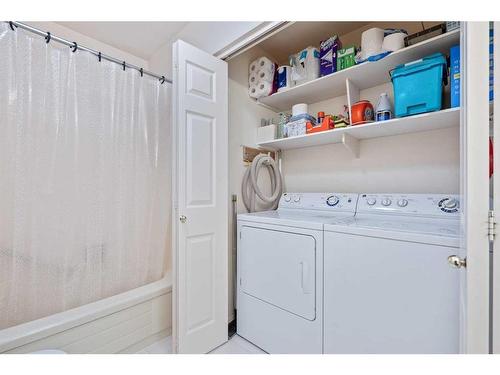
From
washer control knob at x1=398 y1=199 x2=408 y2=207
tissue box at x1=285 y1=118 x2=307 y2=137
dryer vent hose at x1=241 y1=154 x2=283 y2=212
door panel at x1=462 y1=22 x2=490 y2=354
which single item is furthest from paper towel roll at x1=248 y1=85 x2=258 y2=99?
door panel at x1=462 y1=22 x2=490 y2=354

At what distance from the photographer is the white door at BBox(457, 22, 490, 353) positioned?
24.7 inches

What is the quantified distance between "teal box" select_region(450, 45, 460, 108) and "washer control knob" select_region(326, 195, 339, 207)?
3.00 ft

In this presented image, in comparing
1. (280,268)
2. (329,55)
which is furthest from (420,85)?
(280,268)

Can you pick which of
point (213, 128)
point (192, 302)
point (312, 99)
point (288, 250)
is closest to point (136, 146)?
point (213, 128)

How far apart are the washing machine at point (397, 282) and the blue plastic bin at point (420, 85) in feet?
1.86

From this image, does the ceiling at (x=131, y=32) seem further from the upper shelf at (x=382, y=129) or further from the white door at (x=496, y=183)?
the white door at (x=496, y=183)

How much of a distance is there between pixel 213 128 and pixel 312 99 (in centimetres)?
104

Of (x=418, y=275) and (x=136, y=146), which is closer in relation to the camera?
(x=418, y=275)

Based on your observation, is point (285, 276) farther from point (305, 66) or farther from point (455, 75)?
point (305, 66)

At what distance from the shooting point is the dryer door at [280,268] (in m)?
1.42

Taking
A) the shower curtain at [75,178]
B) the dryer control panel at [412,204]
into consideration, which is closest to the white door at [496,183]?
the dryer control panel at [412,204]

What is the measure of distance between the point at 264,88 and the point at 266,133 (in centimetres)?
40
